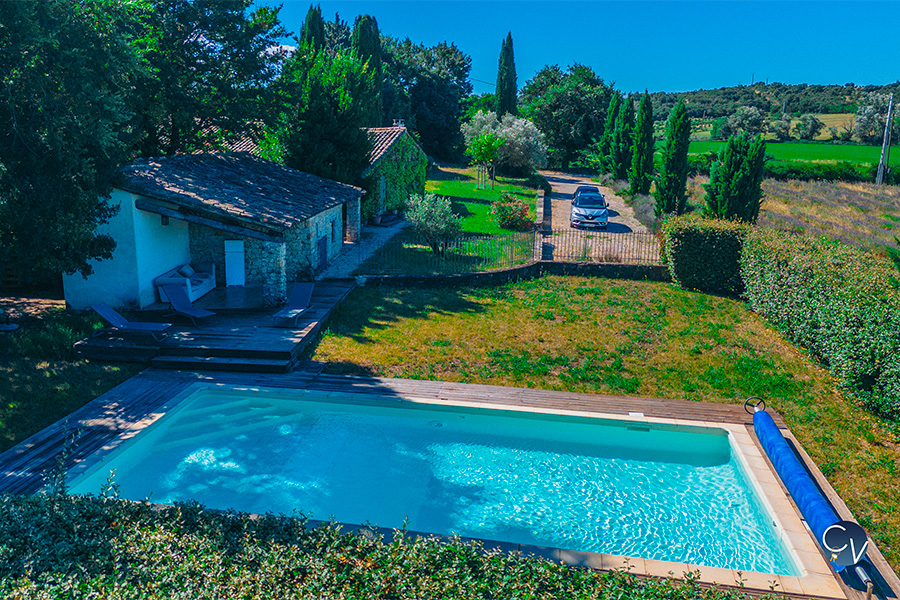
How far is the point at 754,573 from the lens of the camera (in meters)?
7.46

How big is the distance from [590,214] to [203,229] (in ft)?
61.0

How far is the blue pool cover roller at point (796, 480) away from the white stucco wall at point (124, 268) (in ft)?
50.9

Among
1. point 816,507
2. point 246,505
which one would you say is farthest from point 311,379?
point 816,507

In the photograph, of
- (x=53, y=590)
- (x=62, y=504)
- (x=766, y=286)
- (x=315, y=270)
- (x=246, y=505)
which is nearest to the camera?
(x=53, y=590)

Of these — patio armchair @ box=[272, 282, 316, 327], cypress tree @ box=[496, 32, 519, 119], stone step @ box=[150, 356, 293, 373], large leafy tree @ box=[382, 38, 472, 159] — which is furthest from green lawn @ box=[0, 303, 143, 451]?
cypress tree @ box=[496, 32, 519, 119]

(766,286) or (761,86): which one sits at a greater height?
(761,86)

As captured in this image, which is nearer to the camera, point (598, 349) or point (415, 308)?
point (598, 349)

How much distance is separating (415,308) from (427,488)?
9.06 metres

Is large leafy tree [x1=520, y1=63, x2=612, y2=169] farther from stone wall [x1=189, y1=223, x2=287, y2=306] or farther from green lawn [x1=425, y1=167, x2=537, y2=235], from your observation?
stone wall [x1=189, y1=223, x2=287, y2=306]

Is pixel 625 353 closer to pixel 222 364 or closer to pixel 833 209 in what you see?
pixel 222 364

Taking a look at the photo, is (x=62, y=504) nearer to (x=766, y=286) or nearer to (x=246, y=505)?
(x=246, y=505)

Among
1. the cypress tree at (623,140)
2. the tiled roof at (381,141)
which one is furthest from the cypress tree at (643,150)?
the tiled roof at (381,141)

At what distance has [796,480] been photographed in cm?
873

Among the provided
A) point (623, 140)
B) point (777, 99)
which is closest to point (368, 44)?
point (623, 140)
